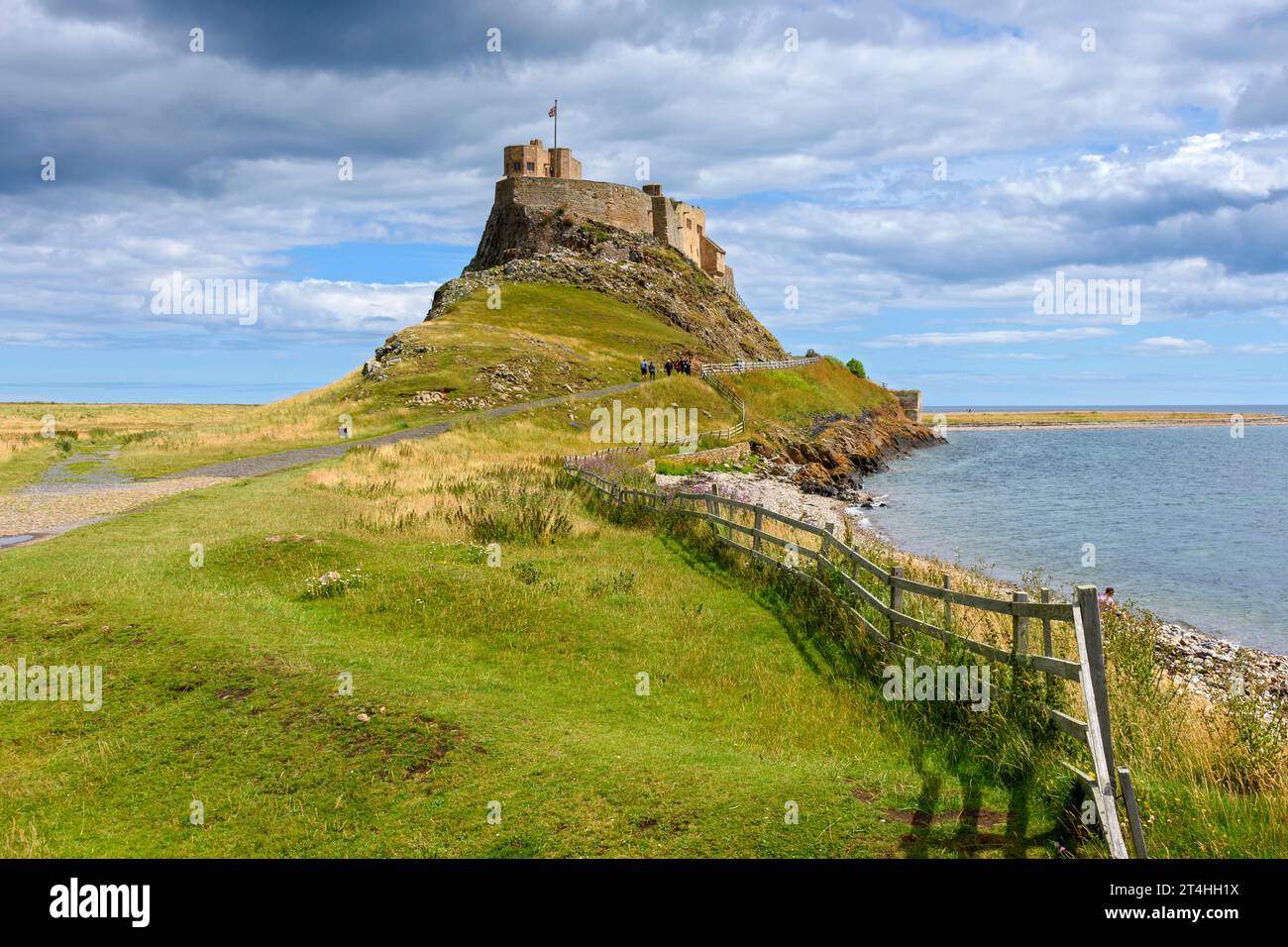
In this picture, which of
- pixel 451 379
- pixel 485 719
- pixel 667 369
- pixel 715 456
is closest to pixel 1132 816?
pixel 485 719

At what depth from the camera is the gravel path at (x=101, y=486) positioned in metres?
22.8

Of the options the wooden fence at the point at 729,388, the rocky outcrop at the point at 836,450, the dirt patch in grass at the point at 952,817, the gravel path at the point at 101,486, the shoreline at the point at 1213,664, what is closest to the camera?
the dirt patch in grass at the point at 952,817

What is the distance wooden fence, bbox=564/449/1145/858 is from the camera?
284 inches

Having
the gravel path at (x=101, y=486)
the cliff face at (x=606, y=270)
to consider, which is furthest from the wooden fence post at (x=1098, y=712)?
the cliff face at (x=606, y=270)

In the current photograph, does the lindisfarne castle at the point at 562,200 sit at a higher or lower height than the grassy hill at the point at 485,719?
higher

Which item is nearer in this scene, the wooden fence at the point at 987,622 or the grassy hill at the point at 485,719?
the wooden fence at the point at 987,622

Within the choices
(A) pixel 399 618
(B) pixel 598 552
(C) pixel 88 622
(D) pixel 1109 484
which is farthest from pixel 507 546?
(D) pixel 1109 484

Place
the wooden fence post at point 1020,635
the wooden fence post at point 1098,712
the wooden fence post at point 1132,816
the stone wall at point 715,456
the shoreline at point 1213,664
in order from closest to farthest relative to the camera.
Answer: the wooden fence post at point 1132,816
the wooden fence post at point 1098,712
the wooden fence post at point 1020,635
the shoreline at point 1213,664
the stone wall at point 715,456

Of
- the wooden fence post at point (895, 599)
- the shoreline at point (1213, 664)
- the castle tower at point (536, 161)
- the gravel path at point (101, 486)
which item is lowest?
the shoreline at point (1213, 664)

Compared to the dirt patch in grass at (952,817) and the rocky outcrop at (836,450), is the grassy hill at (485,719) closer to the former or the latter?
the dirt patch in grass at (952,817)

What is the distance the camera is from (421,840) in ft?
25.9

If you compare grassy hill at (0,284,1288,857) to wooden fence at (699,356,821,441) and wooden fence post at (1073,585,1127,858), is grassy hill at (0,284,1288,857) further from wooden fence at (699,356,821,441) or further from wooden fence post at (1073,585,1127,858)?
wooden fence at (699,356,821,441)

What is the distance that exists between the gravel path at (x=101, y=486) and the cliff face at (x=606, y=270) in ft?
149

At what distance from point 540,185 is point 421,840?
10129cm
